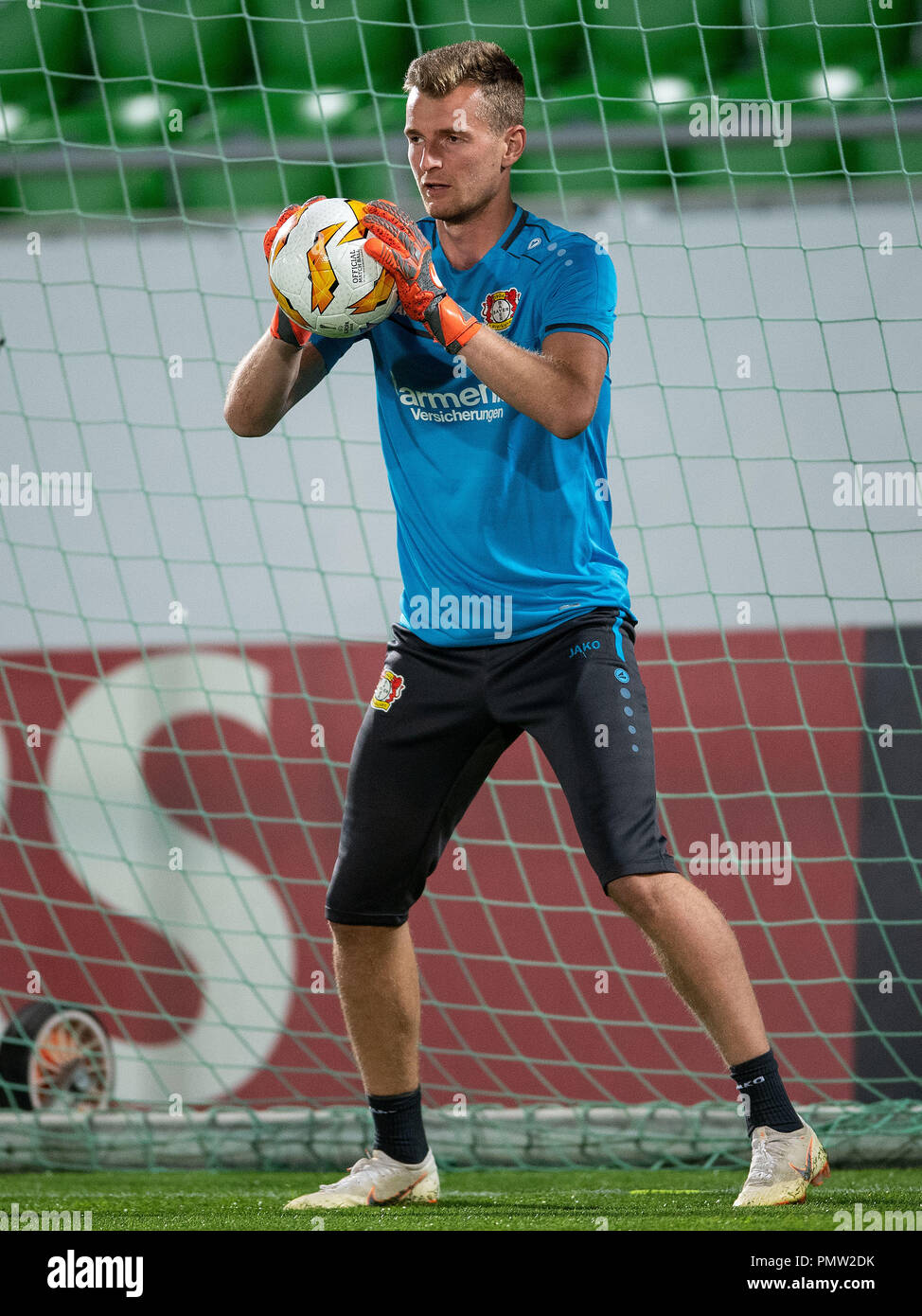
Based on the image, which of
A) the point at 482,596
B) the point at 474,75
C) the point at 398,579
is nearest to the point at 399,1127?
the point at 482,596

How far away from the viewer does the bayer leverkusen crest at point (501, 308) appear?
7.20 ft

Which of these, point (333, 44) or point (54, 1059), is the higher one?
point (333, 44)

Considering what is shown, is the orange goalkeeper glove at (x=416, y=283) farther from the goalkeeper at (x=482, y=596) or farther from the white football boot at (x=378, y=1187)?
the white football boot at (x=378, y=1187)

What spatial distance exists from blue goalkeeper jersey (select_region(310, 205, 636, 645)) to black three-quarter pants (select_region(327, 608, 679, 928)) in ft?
0.15

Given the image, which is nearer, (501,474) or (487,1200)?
(501,474)

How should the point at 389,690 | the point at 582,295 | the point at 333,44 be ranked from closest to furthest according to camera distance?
the point at 582,295 → the point at 389,690 → the point at 333,44

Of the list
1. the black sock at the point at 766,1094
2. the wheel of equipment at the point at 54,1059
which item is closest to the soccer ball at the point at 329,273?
the black sock at the point at 766,1094

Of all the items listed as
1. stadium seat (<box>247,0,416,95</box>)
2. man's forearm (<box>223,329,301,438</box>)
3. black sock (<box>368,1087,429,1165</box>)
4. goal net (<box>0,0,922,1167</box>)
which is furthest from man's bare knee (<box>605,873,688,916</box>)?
stadium seat (<box>247,0,416,95</box>)

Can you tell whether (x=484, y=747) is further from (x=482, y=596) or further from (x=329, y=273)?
(x=329, y=273)

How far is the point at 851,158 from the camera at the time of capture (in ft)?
14.6

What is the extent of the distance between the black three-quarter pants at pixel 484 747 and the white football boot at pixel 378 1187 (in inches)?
15.2

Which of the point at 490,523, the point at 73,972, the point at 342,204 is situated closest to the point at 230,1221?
the point at 490,523

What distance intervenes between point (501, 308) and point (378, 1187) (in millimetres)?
1366

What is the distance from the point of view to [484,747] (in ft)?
7.23
